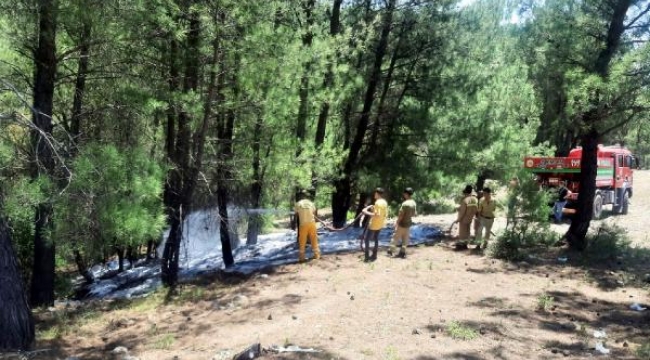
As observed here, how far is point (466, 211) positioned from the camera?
1211 centimetres

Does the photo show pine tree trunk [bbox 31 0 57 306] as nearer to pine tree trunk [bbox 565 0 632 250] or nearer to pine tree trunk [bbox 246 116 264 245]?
pine tree trunk [bbox 246 116 264 245]

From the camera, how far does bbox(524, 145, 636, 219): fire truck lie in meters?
16.7

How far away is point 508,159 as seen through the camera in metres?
14.6

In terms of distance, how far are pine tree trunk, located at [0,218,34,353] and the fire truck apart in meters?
12.6

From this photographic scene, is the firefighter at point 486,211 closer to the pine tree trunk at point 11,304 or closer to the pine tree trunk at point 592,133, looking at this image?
the pine tree trunk at point 592,133

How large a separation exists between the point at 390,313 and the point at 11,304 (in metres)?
4.52

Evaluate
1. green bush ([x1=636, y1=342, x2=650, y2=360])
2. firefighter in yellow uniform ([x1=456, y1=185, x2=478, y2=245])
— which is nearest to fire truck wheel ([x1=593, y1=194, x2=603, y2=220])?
firefighter in yellow uniform ([x1=456, y1=185, x2=478, y2=245])

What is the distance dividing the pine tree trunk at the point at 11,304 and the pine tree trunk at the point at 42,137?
40 cm

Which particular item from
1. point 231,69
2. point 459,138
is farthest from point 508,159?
point 231,69

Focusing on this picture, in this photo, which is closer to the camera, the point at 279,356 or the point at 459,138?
the point at 279,356

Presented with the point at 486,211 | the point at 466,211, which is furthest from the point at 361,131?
the point at 486,211

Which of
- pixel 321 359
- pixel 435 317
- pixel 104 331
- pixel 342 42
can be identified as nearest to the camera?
pixel 321 359

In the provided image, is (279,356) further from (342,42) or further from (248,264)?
(342,42)

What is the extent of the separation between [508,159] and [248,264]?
7264 millimetres
